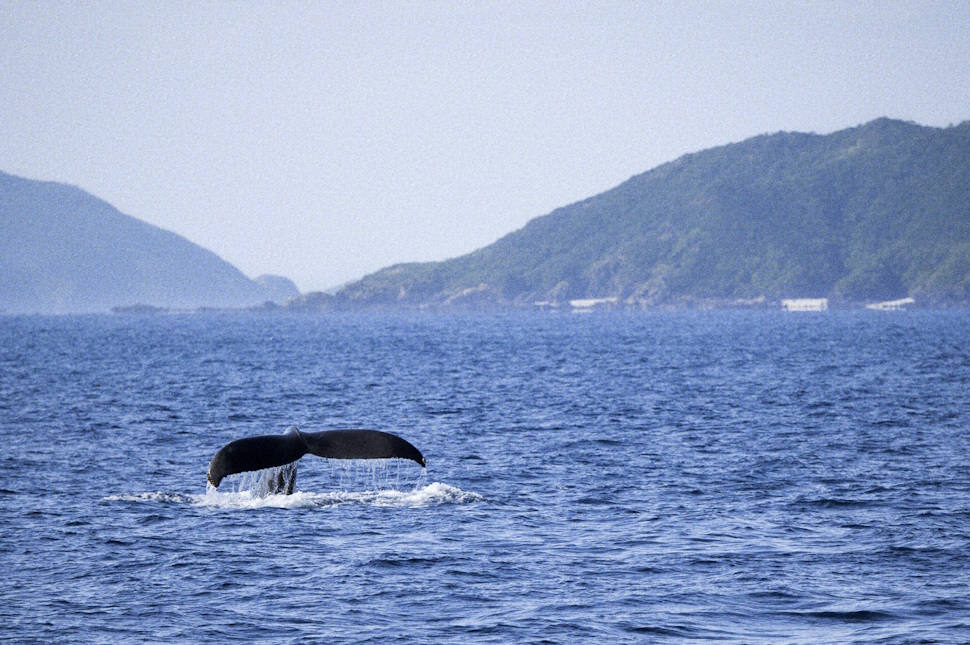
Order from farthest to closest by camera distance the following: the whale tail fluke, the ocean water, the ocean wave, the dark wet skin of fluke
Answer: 1. the ocean wave
2. the whale tail fluke
3. the dark wet skin of fluke
4. the ocean water

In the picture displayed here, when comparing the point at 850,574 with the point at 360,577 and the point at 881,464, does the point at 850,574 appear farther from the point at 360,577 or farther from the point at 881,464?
the point at 881,464

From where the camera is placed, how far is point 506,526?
26562 millimetres

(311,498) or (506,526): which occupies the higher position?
(311,498)

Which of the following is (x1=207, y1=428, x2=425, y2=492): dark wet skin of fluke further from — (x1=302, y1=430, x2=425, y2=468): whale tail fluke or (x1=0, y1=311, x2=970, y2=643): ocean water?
(x1=0, y1=311, x2=970, y2=643): ocean water

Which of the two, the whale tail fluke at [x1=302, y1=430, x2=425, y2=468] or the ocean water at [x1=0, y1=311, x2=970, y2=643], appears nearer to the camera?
the ocean water at [x1=0, y1=311, x2=970, y2=643]

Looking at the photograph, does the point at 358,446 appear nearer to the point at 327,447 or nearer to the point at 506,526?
the point at 327,447

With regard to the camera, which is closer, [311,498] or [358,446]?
[358,446]

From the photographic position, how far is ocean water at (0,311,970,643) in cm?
1931

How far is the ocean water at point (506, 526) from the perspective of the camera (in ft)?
63.4

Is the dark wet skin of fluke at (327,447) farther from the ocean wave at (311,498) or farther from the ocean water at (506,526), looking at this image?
the ocean wave at (311,498)

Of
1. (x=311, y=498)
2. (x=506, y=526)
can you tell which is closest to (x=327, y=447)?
(x=506, y=526)

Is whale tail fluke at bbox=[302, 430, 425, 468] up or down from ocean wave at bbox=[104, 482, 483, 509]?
up

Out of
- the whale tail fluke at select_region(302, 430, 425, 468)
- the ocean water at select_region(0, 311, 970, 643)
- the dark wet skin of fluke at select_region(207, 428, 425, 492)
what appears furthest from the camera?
the whale tail fluke at select_region(302, 430, 425, 468)

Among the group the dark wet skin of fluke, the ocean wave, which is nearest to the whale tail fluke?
the dark wet skin of fluke
